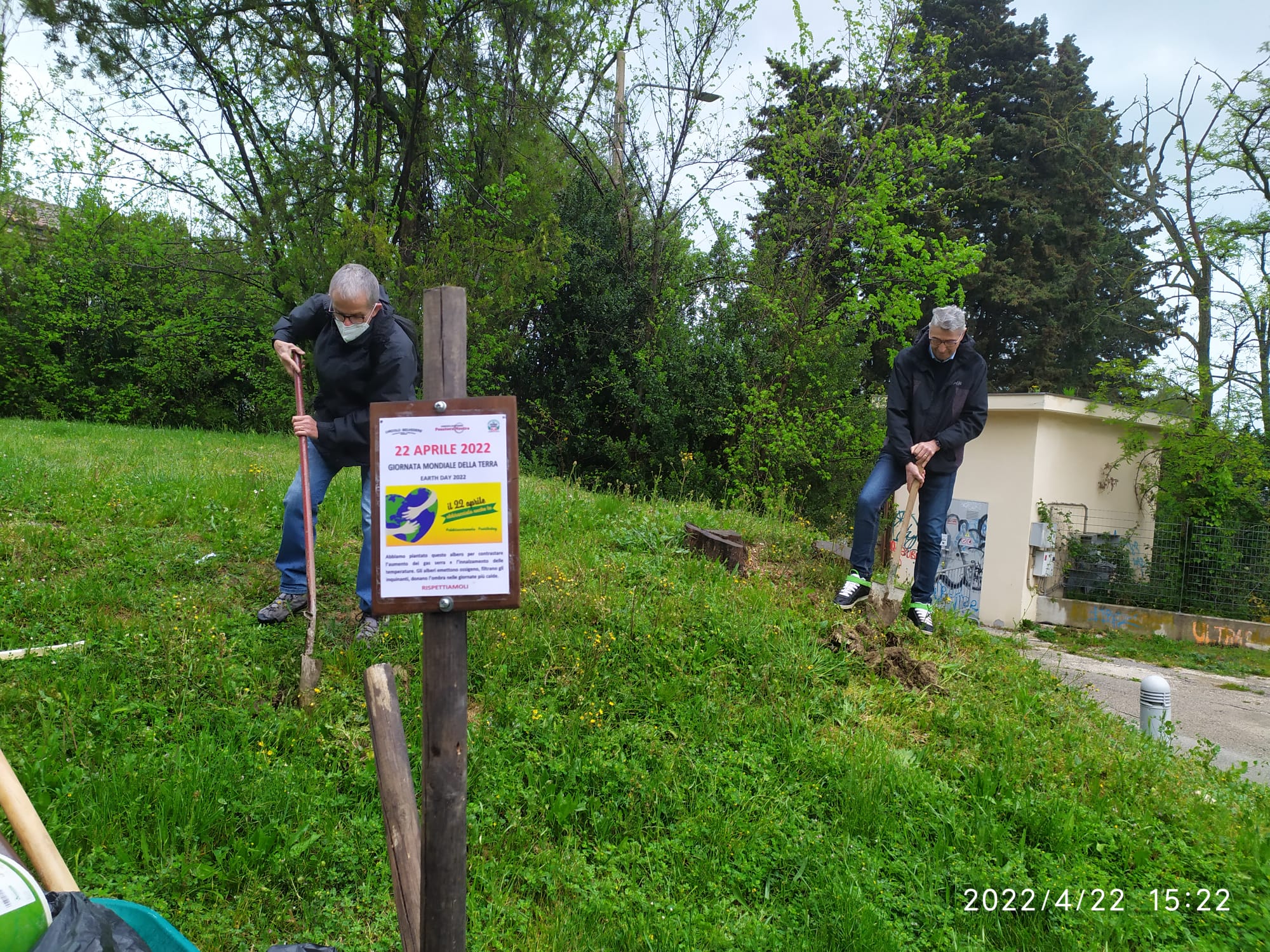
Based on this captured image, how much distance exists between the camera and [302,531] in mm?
4719

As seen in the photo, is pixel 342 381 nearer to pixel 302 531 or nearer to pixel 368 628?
pixel 302 531

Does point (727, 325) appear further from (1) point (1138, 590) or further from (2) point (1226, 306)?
(2) point (1226, 306)

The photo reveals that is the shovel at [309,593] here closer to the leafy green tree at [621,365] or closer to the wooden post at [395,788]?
the wooden post at [395,788]

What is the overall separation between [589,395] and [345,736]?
42.7 feet

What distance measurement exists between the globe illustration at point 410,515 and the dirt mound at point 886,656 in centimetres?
367

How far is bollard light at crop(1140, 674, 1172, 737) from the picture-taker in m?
5.07

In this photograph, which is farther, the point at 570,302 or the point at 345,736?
the point at 570,302

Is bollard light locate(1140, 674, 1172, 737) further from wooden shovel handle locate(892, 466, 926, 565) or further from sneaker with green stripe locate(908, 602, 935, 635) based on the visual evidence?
wooden shovel handle locate(892, 466, 926, 565)

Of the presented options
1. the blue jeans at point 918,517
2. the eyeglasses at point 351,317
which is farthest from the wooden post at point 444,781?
the blue jeans at point 918,517

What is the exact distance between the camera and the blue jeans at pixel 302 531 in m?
Answer: 4.70

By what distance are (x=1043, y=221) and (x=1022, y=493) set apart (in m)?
12.1

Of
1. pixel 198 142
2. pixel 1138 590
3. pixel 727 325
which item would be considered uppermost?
pixel 198 142

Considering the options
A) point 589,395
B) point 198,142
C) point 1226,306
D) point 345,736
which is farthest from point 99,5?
point 1226,306

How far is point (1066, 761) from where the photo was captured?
423 centimetres
